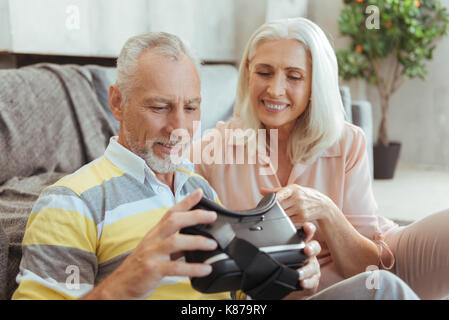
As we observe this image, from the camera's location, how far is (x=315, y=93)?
1236 millimetres

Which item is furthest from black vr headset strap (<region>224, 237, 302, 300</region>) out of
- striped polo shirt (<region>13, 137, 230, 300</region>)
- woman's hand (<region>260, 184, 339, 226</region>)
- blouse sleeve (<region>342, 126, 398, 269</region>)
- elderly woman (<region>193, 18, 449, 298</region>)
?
blouse sleeve (<region>342, 126, 398, 269</region>)

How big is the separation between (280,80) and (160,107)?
45cm

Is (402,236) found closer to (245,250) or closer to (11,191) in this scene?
(245,250)

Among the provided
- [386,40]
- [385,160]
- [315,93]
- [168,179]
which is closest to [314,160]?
[315,93]

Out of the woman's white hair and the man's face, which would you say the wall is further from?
the man's face

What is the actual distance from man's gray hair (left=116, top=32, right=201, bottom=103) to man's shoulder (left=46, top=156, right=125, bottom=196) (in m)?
0.13

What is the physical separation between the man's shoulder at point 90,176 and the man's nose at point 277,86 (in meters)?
0.50

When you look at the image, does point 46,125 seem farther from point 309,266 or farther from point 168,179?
point 309,266

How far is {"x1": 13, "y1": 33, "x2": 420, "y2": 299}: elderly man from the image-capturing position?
0.68 metres

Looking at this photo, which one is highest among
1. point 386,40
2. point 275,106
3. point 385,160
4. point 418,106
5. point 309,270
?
point 386,40

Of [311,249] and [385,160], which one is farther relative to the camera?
[385,160]

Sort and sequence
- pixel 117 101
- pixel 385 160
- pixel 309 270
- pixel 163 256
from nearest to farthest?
pixel 163 256, pixel 309 270, pixel 117 101, pixel 385 160

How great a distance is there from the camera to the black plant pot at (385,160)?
3053 mm
